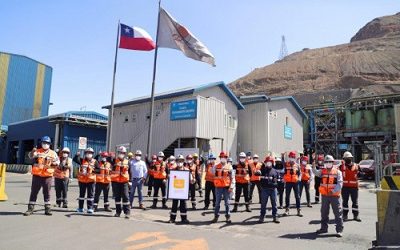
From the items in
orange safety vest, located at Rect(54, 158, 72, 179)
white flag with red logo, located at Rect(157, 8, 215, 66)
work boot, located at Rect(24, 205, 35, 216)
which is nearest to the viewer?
work boot, located at Rect(24, 205, 35, 216)

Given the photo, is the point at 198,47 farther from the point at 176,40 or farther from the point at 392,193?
the point at 392,193

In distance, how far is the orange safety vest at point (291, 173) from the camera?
12.8 m

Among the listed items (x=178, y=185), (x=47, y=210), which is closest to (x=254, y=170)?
(x=178, y=185)

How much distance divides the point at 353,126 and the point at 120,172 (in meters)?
33.9

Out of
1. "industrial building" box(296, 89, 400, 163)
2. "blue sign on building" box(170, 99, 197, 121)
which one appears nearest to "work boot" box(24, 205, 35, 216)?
"blue sign on building" box(170, 99, 197, 121)

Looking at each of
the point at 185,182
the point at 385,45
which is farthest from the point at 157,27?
the point at 385,45

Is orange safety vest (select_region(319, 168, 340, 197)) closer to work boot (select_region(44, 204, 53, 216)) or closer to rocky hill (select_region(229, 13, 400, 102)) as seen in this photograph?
work boot (select_region(44, 204, 53, 216))

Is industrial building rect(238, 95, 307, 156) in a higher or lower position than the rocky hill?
lower

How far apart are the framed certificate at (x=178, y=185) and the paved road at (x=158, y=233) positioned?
0.83 m

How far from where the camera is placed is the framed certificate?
10.7 meters

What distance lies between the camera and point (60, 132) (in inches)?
1340

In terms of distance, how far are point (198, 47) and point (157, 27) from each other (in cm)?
277

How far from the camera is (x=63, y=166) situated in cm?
1232

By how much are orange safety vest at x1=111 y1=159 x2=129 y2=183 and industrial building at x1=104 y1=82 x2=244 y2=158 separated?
1395 centimetres
